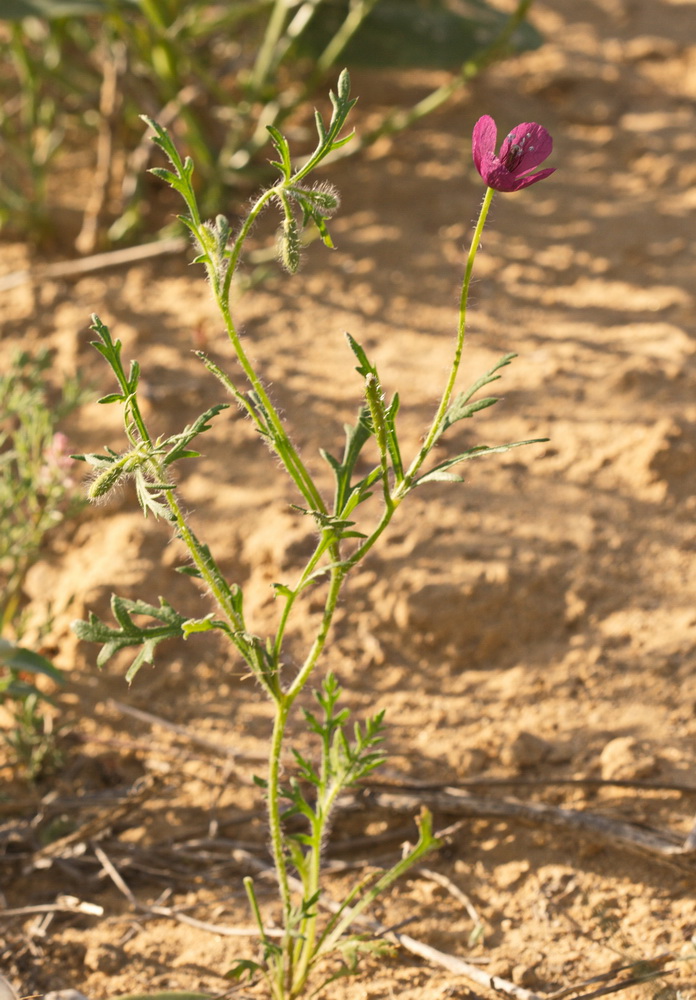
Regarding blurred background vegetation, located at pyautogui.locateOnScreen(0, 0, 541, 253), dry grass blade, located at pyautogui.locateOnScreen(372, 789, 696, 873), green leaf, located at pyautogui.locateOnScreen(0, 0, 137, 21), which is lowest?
dry grass blade, located at pyautogui.locateOnScreen(372, 789, 696, 873)

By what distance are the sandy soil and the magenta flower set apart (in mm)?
1074

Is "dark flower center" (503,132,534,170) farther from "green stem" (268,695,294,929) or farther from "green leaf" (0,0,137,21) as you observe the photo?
"green leaf" (0,0,137,21)

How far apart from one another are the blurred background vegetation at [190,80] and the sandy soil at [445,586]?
0.82 feet

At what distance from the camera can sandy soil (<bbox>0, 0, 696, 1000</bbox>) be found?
5.76 feet

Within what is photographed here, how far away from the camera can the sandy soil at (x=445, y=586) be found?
69.1 inches

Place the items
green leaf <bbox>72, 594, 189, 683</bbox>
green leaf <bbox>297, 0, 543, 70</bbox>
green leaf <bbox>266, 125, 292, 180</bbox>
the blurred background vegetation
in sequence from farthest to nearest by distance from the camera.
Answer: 1. green leaf <bbox>297, 0, 543, 70</bbox>
2. the blurred background vegetation
3. green leaf <bbox>72, 594, 189, 683</bbox>
4. green leaf <bbox>266, 125, 292, 180</bbox>

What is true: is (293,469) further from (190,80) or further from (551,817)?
(190,80)

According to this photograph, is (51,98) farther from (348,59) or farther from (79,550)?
(79,550)

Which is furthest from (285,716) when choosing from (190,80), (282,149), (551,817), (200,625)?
(190,80)

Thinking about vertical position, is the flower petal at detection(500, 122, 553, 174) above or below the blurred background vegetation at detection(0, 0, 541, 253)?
below

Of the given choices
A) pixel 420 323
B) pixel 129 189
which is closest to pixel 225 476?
pixel 420 323

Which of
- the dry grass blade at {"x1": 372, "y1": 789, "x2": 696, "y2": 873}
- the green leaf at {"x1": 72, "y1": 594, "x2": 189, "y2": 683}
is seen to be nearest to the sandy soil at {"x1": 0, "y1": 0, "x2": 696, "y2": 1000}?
the dry grass blade at {"x1": 372, "y1": 789, "x2": 696, "y2": 873}

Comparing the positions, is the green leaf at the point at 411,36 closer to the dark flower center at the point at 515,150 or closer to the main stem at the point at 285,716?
the dark flower center at the point at 515,150

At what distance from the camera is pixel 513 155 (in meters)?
1.23
